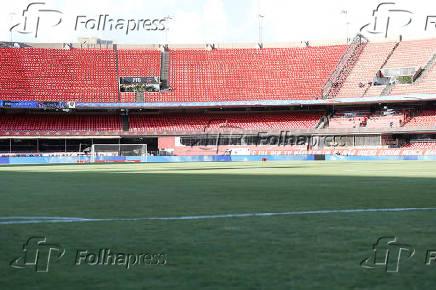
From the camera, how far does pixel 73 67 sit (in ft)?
257

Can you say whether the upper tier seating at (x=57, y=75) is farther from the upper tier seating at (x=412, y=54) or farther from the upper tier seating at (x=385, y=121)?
the upper tier seating at (x=412, y=54)

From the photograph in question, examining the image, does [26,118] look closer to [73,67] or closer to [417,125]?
[73,67]

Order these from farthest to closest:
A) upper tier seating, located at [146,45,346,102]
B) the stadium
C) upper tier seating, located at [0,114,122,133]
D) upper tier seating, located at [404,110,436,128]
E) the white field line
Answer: upper tier seating, located at [146,45,346,102] → upper tier seating, located at [0,114,122,133] → upper tier seating, located at [404,110,436,128] → the stadium → the white field line

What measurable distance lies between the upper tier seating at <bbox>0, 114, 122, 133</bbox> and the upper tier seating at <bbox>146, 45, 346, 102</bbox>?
6.37 meters

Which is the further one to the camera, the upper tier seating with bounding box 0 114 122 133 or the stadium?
the upper tier seating with bounding box 0 114 122 133

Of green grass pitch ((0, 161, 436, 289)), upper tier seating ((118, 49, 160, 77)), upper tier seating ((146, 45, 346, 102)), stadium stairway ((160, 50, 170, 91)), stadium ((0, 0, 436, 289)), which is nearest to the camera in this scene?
green grass pitch ((0, 161, 436, 289))

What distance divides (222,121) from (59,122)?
21.1 m

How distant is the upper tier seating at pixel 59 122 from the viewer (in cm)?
7100

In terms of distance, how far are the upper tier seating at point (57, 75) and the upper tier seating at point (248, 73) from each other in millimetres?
7275

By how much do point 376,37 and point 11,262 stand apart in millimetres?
81004

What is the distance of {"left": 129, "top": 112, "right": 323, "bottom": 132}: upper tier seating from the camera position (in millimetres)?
74125

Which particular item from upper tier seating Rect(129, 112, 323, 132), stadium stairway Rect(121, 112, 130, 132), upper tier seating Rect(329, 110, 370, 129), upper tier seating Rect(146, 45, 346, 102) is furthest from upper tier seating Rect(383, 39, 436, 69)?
stadium stairway Rect(121, 112, 130, 132)

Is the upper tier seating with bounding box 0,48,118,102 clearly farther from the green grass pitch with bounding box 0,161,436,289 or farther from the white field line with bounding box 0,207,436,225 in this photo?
the white field line with bounding box 0,207,436,225

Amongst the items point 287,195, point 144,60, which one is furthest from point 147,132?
point 287,195
